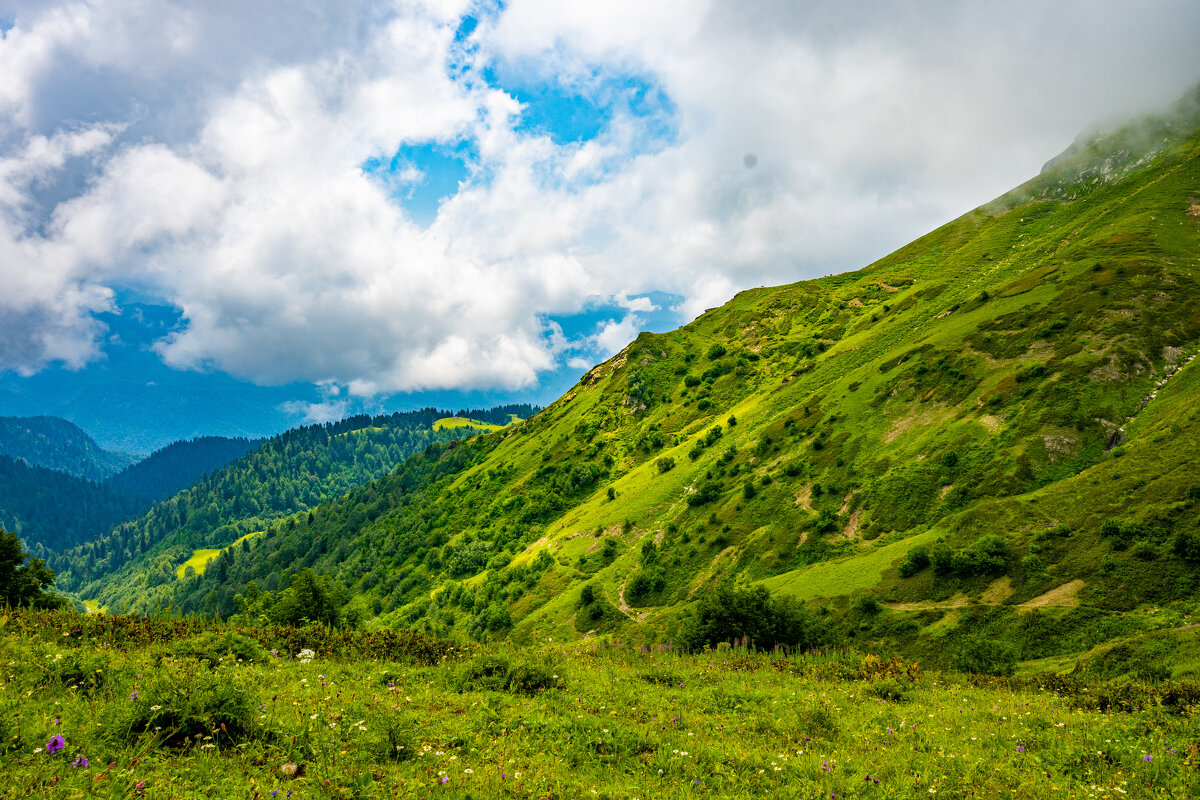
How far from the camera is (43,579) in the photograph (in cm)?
4047

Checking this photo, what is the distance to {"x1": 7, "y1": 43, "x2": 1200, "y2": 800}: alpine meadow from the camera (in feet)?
29.6

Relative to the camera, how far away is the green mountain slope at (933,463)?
118 feet

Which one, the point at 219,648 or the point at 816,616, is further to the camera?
the point at 816,616

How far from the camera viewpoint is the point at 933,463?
52.3m

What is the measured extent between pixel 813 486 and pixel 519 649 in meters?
52.0

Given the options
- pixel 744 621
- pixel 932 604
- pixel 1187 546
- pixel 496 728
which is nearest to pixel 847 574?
pixel 932 604

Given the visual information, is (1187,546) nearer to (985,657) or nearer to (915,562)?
(985,657)

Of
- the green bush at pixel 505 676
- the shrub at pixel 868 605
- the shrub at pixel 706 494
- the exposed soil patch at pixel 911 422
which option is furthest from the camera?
the shrub at pixel 706 494

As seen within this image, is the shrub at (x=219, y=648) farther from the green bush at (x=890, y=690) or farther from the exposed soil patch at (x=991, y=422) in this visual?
the exposed soil patch at (x=991, y=422)

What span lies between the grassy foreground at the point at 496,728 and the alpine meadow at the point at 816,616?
75mm

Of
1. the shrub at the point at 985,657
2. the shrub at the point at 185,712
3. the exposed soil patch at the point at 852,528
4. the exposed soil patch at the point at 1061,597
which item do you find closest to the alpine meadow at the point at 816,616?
the shrub at the point at 185,712

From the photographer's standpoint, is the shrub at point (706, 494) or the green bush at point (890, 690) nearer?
the green bush at point (890, 690)

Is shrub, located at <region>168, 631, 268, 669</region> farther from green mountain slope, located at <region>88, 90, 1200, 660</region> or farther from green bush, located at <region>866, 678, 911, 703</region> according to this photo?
green mountain slope, located at <region>88, 90, 1200, 660</region>

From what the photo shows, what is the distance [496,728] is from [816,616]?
37987mm
